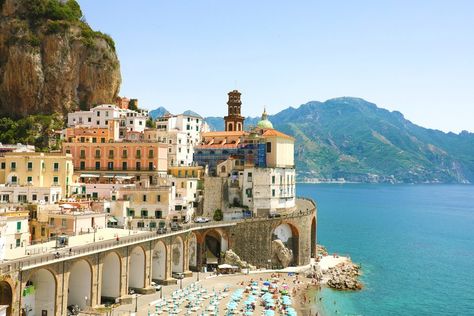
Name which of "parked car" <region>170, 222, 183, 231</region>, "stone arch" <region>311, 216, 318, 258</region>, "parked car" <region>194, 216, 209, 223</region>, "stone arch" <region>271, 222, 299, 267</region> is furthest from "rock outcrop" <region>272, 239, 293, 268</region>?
"parked car" <region>170, 222, 183, 231</region>

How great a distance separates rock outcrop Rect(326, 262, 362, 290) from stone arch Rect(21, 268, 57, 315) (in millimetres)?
41741

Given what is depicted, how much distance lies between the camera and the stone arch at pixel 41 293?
154 ft

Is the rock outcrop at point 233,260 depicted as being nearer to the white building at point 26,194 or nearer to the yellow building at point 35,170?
the yellow building at point 35,170

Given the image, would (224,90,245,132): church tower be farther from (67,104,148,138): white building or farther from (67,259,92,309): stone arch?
(67,259,92,309): stone arch


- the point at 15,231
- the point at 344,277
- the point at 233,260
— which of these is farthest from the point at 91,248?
the point at 344,277

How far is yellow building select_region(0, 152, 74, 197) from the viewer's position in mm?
73500

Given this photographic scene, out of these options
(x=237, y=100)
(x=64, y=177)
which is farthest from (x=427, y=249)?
(x=64, y=177)

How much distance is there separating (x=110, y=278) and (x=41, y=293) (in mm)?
10678

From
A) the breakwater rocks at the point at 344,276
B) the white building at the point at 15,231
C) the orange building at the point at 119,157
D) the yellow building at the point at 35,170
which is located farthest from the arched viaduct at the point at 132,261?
the yellow building at the point at 35,170

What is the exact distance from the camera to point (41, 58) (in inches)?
3986

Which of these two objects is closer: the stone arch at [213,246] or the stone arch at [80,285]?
the stone arch at [80,285]

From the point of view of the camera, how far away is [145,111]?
121312 mm

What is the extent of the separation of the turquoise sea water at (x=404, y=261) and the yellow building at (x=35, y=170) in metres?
39.5

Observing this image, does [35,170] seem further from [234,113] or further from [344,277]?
[234,113]
